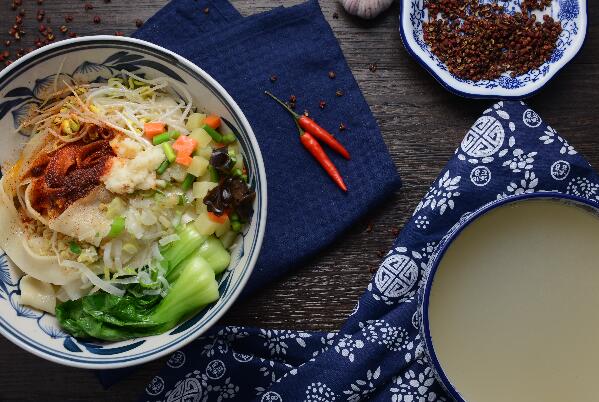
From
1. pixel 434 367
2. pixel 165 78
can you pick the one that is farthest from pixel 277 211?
pixel 434 367

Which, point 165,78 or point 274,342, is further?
point 274,342

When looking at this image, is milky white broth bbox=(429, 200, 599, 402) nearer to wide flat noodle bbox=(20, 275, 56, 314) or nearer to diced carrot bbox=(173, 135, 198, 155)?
diced carrot bbox=(173, 135, 198, 155)

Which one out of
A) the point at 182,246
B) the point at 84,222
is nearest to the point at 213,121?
the point at 182,246

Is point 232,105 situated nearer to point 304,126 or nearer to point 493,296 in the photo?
point 304,126

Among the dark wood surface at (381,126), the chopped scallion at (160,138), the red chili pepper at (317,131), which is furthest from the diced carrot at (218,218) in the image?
the red chili pepper at (317,131)

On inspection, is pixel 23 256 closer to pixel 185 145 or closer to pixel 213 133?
pixel 185 145
